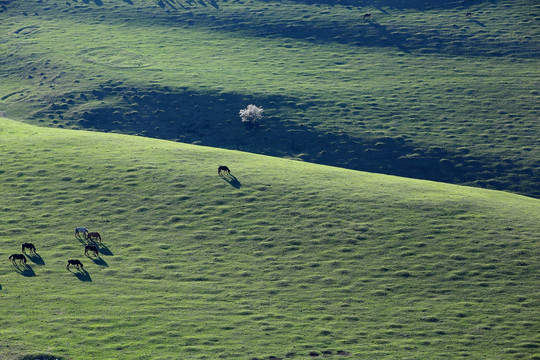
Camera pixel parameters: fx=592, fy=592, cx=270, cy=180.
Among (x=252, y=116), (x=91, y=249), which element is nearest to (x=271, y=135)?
(x=252, y=116)

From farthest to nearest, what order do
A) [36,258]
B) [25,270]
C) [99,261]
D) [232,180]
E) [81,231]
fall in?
1. [232,180]
2. [81,231]
3. [99,261]
4. [36,258]
5. [25,270]

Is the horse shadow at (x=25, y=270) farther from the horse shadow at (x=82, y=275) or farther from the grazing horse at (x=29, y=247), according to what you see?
the horse shadow at (x=82, y=275)

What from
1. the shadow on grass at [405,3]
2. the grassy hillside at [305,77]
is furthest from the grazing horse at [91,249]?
the shadow on grass at [405,3]

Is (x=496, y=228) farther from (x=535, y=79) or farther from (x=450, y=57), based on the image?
(x=450, y=57)

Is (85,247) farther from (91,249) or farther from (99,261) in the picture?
(99,261)

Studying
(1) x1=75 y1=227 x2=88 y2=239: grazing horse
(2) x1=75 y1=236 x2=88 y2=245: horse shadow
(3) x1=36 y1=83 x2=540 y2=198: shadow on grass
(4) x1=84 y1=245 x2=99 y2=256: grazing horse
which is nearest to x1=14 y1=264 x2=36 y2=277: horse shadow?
(4) x1=84 y1=245 x2=99 y2=256: grazing horse
